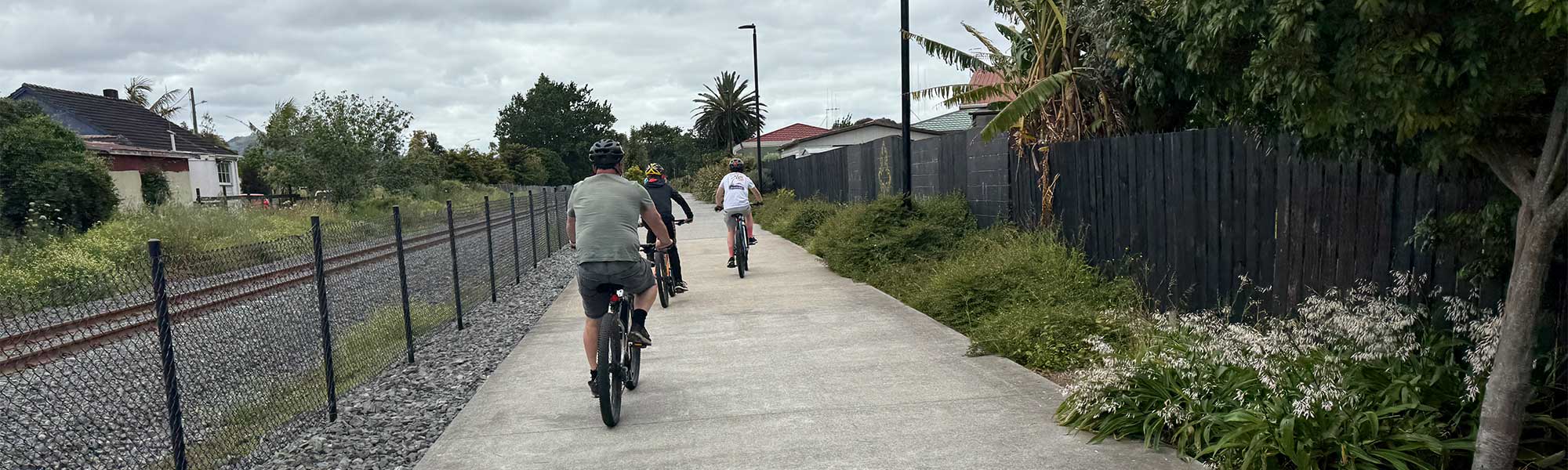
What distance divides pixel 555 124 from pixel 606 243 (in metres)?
101

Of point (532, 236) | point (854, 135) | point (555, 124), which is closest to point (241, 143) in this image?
point (555, 124)

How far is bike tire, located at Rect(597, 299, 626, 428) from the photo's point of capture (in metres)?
5.29

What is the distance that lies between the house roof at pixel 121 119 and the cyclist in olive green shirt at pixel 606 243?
3410 centimetres

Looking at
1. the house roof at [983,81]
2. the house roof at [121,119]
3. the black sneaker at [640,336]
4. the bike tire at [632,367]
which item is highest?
the house roof at [121,119]

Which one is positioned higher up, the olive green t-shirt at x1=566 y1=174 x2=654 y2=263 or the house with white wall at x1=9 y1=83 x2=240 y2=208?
the house with white wall at x1=9 y1=83 x2=240 y2=208

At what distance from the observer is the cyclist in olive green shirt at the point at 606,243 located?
18.7ft

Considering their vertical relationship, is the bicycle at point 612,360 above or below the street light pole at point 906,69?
below

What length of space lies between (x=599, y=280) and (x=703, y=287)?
229 inches

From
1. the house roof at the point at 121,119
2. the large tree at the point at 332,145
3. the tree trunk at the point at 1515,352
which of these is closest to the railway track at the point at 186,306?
the tree trunk at the point at 1515,352

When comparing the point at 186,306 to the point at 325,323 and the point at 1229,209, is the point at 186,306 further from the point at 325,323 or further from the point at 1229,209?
the point at 1229,209

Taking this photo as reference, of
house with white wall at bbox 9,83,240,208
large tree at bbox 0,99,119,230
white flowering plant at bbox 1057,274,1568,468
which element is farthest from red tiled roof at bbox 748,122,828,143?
white flowering plant at bbox 1057,274,1568,468

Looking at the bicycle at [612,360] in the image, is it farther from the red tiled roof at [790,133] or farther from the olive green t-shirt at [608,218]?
the red tiled roof at [790,133]

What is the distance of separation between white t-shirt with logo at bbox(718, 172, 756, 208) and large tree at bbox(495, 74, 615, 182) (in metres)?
90.9

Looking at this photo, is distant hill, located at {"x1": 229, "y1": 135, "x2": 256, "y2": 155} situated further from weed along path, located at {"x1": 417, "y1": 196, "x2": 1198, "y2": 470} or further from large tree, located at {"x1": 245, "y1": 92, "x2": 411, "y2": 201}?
weed along path, located at {"x1": 417, "y1": 196, "x2": 1198, "y2": 470}
